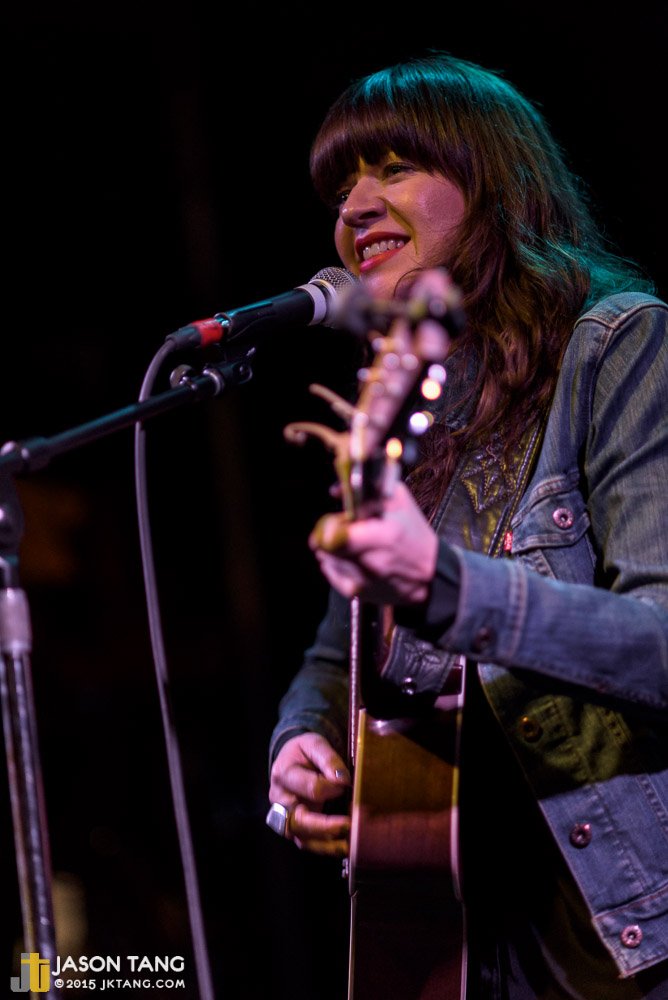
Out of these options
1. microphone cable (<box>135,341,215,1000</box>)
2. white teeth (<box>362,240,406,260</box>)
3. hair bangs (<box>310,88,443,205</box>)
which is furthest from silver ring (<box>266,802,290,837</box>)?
hair bangs (<box>310,88,443,205</box>)

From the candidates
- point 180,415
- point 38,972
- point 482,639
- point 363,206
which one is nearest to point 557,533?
point 482,639

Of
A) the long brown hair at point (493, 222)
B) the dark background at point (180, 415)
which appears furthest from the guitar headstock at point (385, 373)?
the dark background at point (180, 415)

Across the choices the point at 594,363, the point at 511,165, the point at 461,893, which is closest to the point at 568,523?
the point at 594,363

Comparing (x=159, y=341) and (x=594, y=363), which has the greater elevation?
(x=159, y=341)

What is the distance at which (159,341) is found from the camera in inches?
182

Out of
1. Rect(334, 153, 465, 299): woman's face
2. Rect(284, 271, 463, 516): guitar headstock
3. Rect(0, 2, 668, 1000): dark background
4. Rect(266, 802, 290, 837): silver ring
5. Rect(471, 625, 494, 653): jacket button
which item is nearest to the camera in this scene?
Rect(284, 271, 463, 516): guitar headstock

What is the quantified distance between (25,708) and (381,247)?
4.14 ft

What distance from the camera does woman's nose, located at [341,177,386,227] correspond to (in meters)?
2.09

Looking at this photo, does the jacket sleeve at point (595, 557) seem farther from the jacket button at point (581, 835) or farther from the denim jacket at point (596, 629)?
the jacket button at point (581, 835)

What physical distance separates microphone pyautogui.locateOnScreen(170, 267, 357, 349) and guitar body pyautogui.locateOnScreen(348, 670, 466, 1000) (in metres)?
0.64

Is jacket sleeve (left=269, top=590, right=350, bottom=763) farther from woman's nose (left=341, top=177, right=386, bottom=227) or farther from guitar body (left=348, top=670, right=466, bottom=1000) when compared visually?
woman's nose (left=341, top=177, right=386, bottom=227)

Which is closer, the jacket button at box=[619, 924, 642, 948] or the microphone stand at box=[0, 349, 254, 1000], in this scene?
the microphone stand at box=[0, 349, 254, 1000]

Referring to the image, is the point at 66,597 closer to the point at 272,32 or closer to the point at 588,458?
the point at 272,32

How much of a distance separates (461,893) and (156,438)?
3.36 m
